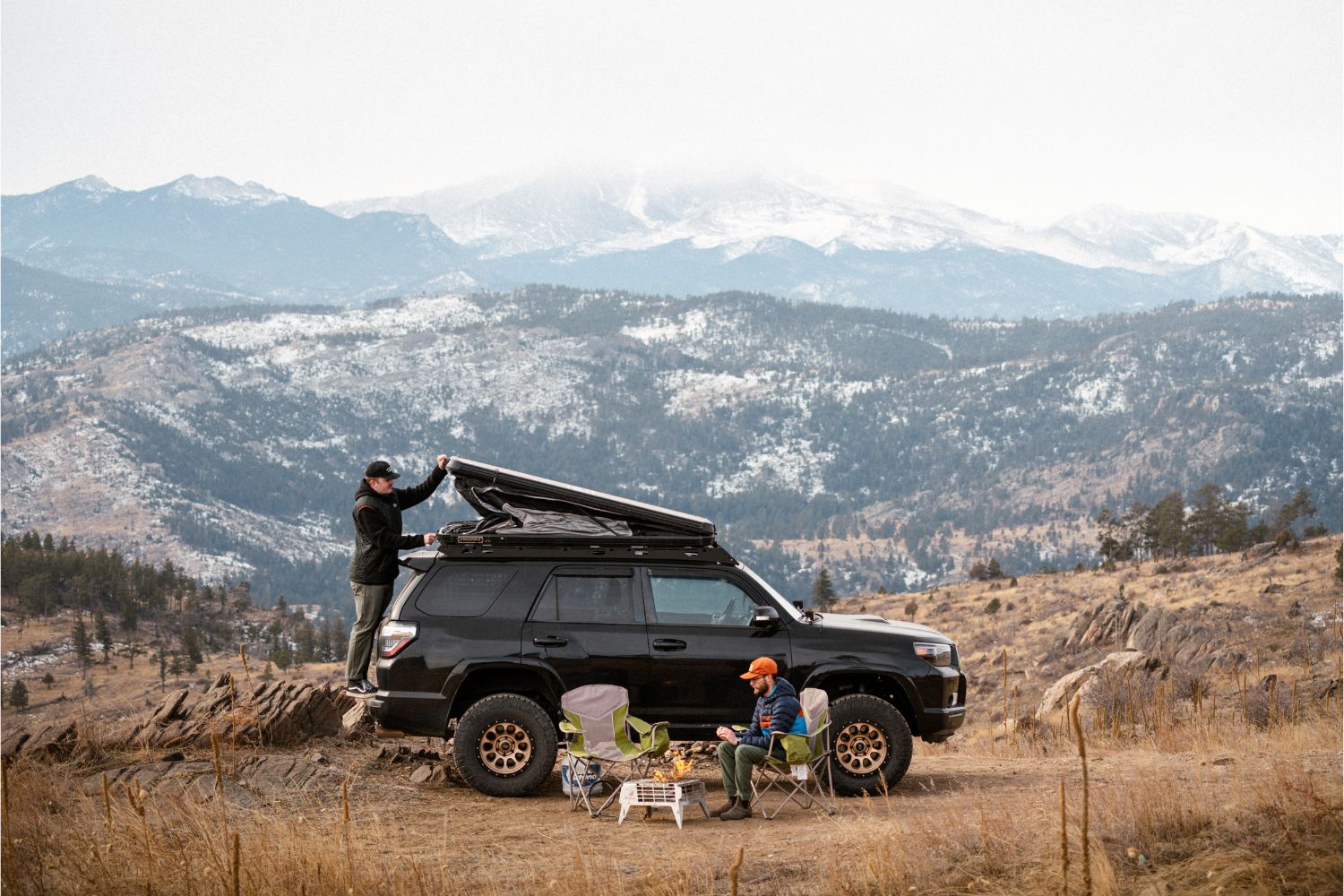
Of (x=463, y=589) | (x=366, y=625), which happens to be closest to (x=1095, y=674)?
(x=463, y=589)

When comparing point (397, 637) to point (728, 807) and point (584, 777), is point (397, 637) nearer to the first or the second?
point (584, 777)

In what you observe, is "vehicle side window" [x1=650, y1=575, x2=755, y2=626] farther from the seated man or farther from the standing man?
the standing man

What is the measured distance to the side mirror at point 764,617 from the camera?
10812 millimetres

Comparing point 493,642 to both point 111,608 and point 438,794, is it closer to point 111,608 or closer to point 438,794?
point 438,794

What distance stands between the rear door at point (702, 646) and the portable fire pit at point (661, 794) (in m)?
0.80

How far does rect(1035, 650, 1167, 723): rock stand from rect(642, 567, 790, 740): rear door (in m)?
12.2

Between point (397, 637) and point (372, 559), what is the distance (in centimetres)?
116

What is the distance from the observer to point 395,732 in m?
11.1

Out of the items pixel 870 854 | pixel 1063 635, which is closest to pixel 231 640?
pixel 1063 635

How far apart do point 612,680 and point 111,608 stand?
119m

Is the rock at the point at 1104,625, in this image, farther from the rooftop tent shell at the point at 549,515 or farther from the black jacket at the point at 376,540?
the black jacket at the point at 376,540

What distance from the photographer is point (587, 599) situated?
11195mm

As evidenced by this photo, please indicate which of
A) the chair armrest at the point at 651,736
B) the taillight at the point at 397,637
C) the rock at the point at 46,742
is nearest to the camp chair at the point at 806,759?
the chair armrest at the point at 651,736

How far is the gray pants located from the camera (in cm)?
1187
